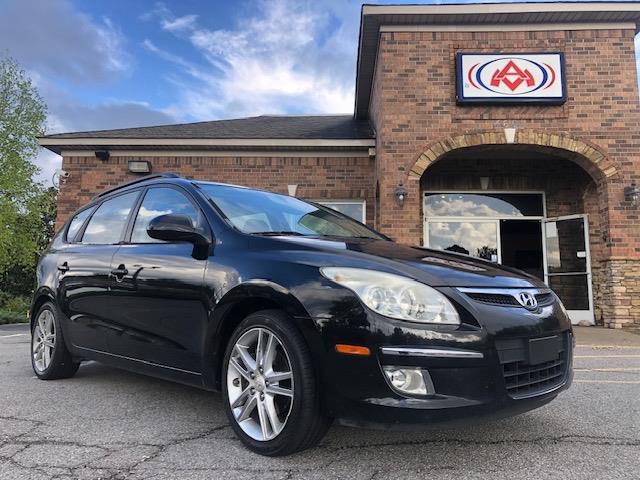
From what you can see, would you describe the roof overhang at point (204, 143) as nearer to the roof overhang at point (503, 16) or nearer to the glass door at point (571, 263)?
the roof overhang at point (503, 16)

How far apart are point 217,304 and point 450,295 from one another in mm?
1272

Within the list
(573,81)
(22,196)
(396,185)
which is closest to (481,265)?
(396,185)

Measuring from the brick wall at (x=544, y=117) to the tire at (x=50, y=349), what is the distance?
6.24 metres

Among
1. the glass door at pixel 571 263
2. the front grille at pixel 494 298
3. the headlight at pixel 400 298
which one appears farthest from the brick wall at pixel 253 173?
the headlight at pixel 400 298

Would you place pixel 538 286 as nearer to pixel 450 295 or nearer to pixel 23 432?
pixel 450 295

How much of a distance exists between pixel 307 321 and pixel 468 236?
936 centimetres

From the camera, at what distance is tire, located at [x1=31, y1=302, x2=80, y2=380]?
4.36 m

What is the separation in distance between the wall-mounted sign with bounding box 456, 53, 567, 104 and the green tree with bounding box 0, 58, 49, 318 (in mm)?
16933

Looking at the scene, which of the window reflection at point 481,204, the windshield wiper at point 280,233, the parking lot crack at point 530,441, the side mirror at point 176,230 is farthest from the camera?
the window reflection at point 481,204

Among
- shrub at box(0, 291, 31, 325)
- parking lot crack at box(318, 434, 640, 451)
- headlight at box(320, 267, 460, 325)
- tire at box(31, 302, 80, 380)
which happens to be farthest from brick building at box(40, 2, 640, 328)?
headlight at box(320, 267, 460, 325)

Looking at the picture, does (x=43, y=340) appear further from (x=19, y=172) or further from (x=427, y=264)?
(x=19, y=172)

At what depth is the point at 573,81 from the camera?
966 cm

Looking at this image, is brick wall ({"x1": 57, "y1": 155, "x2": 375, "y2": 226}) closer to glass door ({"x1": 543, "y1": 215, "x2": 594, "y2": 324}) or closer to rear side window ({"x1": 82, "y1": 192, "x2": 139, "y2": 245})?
glass door ({"x1": 543, "y1": 215, "x2": 594, "y2": 324})

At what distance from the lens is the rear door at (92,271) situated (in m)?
3.76
